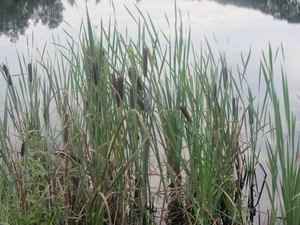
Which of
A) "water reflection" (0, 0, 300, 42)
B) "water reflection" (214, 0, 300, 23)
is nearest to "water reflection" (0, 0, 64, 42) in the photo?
"water reflection" (0, 0, 300, 42)

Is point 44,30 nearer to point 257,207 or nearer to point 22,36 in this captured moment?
point 22,36

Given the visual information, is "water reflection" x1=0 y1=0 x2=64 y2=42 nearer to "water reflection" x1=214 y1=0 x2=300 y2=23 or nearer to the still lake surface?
the still lake surface

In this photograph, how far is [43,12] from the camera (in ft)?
26.5

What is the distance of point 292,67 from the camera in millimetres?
4043

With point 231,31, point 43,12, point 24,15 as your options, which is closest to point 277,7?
point 231,31

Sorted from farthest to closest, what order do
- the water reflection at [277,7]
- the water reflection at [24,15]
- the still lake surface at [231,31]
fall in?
→ the water reflection at [277,7] < the water reflection at [24,15] < the still lake surface at [231,31]

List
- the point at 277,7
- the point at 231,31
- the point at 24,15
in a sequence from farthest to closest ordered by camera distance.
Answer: the point at 24,15, the point at 277,7, the point at 231,31

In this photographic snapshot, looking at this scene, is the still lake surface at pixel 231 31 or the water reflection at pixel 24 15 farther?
the water reflection at pixel 24 15

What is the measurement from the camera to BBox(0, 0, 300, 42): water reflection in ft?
20.5

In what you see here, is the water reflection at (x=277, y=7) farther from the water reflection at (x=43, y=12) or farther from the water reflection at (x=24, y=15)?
the water reflection at (x=24, y=15)

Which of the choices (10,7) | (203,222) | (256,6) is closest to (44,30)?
(10,7)

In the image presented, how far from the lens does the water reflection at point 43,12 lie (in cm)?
626

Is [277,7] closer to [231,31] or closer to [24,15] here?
[231,31]

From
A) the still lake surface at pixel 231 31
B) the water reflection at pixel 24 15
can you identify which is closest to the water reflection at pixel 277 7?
the still lake surface at pixel 231 31
